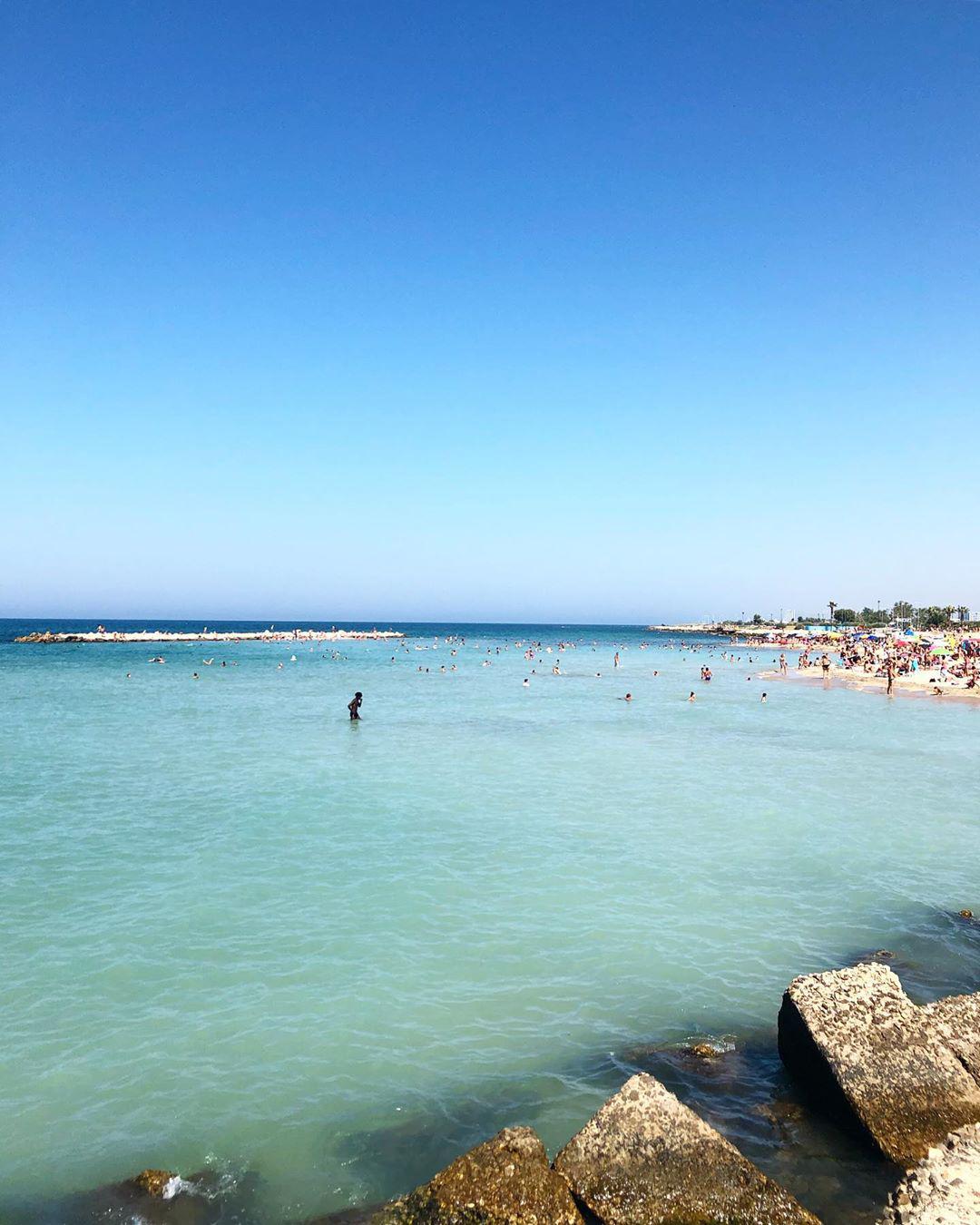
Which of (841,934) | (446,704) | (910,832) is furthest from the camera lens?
(446,704)

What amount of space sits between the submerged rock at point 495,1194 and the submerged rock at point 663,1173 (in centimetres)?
27

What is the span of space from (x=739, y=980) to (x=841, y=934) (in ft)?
7.55

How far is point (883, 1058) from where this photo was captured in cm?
638

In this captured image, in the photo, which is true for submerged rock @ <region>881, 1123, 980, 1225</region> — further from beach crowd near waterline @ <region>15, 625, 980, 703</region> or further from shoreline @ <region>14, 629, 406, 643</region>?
shoreline @ <region>14, 629, 406, 643</region>

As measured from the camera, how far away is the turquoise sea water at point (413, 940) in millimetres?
6488

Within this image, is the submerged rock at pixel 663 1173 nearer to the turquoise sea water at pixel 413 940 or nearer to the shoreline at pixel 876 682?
the turquoise sea water at pixel 413 940

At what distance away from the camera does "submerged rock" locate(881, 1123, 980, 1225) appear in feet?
16.9

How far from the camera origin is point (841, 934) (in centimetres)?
1055

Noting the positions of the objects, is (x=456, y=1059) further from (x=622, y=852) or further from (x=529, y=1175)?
(x=622, y=852)

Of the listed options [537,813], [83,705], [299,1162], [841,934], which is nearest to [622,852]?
[537,813]

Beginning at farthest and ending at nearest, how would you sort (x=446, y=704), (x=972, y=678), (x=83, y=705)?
(x=972, y=678) → (x=446, y=704) → (x=83, y=705)

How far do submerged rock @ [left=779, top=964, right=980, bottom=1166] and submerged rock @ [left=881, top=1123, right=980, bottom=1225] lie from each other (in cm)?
22

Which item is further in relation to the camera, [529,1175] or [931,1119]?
[931,1119]

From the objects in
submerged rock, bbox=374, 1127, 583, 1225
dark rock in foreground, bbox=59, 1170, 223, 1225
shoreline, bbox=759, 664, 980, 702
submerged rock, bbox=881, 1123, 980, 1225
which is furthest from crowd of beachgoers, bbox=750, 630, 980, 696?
dark rock in foreground, bbox=59, 1170, 223, 1225
